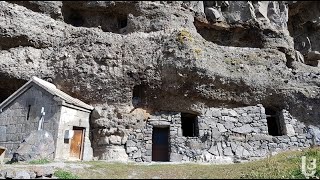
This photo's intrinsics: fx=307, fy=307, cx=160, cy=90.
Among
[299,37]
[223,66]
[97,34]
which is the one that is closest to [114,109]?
[97,34]

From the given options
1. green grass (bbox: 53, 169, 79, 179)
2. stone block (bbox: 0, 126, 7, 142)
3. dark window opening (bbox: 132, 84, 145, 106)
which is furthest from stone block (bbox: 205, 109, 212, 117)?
stone block (bbox: 0, 126, 7, 142)

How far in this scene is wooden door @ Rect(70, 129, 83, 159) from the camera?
1469 cm

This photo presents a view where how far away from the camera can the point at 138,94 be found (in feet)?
55.2

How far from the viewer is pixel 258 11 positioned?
2181cm

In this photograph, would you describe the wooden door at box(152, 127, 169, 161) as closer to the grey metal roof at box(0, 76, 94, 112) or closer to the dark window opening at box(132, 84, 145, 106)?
the dark window opening at box(132, 84, 145, 106)

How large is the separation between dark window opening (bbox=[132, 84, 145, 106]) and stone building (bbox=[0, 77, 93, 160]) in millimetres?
2375

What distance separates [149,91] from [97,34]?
4392 mm

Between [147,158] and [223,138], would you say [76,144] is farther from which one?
[223,138]

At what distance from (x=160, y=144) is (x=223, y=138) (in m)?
3.29

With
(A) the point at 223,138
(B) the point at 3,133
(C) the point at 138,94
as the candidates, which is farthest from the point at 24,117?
(A) the point at 223,138

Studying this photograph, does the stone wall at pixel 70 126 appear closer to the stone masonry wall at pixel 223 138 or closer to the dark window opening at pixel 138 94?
the stone masonry wall at pixel 223 138

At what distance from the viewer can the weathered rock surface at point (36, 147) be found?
500 inches

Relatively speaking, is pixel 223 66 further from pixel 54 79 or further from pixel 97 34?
pixel 54 79

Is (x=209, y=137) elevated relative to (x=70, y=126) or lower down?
lower down
